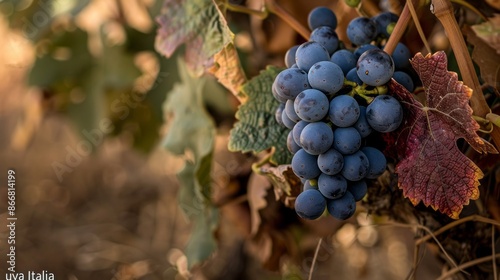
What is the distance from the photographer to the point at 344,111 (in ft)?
1.72

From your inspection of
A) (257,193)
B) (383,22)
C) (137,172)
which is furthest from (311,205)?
(137,172)

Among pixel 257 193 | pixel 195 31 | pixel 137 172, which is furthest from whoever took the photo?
pixel 137 172

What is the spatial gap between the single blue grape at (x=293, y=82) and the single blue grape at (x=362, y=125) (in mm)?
60

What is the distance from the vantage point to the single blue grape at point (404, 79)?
2.00 feet

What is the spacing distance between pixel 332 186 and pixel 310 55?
0.44 feet

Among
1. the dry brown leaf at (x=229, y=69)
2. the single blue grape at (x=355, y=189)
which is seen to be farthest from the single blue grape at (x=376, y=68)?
the dry brown leaf at (x=229, y=69)

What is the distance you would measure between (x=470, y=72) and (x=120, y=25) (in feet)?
3.51

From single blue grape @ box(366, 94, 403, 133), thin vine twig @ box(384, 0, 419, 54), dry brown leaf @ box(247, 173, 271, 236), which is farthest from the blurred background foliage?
single blue grape @ box(366, 94, 403, 133)

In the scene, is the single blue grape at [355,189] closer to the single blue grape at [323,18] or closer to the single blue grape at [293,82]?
the single blue grape at [293,82]

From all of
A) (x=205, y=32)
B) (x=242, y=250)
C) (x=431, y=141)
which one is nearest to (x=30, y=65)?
(x=242, y=250)

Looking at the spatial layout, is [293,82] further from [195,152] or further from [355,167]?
[195,152]

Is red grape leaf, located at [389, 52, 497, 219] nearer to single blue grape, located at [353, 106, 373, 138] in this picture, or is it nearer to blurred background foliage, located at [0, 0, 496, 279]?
single blue grape, located at [353, 106, 373, 138]

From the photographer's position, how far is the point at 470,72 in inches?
21.9

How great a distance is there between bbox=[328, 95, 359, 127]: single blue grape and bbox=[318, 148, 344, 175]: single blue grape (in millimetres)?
29
